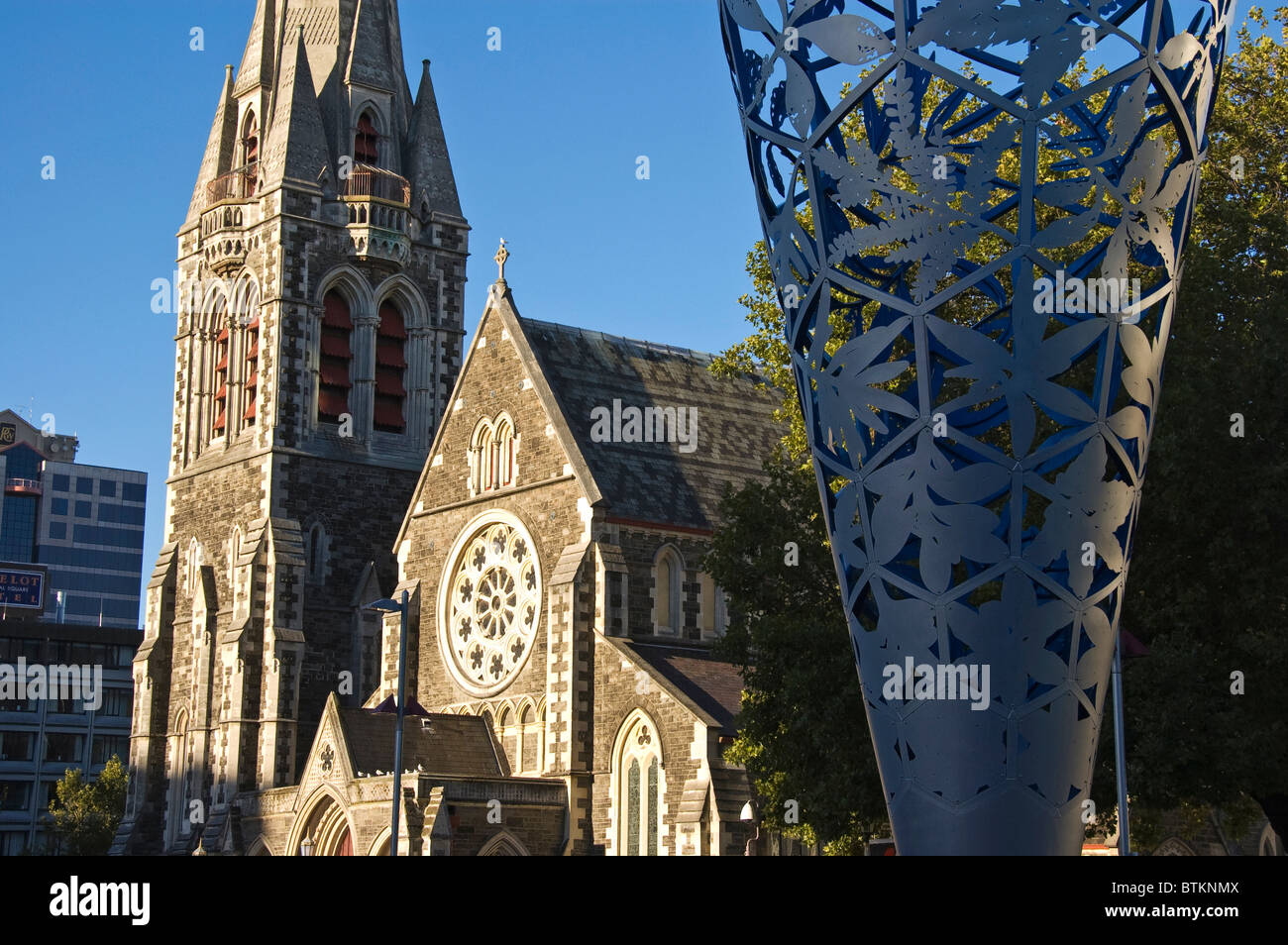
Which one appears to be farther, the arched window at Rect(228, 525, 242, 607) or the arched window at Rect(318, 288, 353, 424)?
the arched window at Rect(318, 288, 353, 424)

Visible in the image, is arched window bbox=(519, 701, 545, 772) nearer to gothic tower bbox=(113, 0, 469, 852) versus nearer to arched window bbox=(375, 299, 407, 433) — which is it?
gothic tower bbox=(113, 0, 469, 852)

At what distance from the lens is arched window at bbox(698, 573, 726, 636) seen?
4838 centimetres

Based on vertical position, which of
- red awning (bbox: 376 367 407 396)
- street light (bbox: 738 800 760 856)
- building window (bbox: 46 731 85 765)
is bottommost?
street light (bbox: 738 800 760 856)

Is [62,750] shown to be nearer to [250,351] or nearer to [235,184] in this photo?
[250,351]

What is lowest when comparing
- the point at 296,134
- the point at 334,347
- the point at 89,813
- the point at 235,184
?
the point at 89,813

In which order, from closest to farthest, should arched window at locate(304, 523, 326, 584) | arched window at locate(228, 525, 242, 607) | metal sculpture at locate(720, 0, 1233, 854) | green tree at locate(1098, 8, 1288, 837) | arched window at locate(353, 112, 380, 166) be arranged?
1. metal sculpture at locate(720, 0, 1233, 854)
2. green tree at locate(1098, 8, 1288, 837)
3. arched window at locate(304, 523, 326, 584)
4. arched window at locate(228, 525, 242, 607)
5. arched window at locate(353, 112, 380, 166)

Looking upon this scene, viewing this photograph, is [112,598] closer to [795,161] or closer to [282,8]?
[282,8]

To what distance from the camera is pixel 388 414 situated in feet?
201

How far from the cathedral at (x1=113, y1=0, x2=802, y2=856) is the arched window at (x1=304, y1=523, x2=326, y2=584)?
27 centimetres

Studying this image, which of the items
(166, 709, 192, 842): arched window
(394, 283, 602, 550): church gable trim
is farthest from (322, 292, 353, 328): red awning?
(166, 709, 192, 842): arched window

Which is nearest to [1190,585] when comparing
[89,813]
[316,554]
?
[316,554]

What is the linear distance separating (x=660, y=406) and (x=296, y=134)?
1770cm

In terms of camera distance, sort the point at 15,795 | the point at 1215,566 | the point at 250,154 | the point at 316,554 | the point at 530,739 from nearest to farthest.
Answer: the point at 1215,566
the point at 530,739
the point at 316,554
the point at 250,154
the point at 15,795

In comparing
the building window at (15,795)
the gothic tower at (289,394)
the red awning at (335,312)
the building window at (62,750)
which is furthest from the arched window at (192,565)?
the building window at (15,795)
